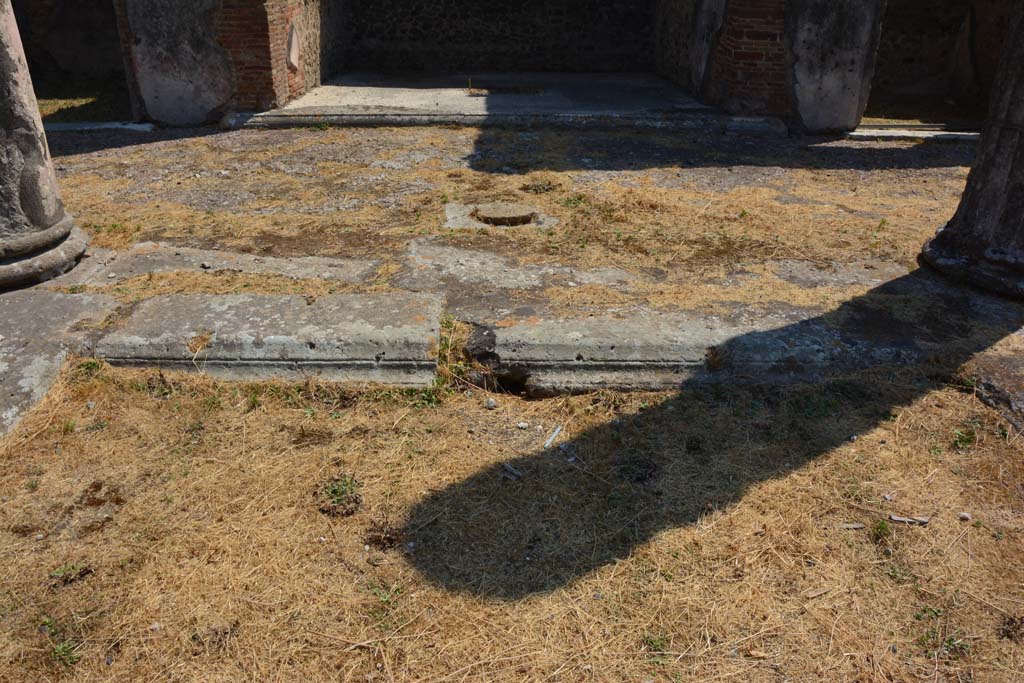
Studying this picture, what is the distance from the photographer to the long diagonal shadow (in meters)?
2.51

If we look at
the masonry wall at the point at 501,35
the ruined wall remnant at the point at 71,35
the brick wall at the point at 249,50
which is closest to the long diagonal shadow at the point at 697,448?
the brick wall at the point at 249,50

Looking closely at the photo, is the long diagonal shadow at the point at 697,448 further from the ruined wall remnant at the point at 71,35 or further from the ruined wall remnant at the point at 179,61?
the ruined wall remnant at the point at 71,35

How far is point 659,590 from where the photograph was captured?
2.35 m

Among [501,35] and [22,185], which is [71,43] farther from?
[22,185]

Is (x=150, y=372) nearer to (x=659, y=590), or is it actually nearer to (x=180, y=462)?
(x=180, y=462)

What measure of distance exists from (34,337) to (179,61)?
568 centimetres

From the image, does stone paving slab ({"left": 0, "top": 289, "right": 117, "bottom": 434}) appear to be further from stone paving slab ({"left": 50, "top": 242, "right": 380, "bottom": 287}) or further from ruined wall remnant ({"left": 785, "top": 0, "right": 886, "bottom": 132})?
ruined wall remnant ({"left": 785, "top": 0, "right": 886, "bottom": 132})

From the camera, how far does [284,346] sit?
3463mm

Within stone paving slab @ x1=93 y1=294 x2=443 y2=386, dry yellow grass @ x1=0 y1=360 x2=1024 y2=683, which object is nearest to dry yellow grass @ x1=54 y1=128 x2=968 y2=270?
stone paving slab @ x1=93 y1=294 x2=443 y2=386

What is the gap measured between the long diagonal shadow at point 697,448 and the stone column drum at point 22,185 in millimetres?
2921

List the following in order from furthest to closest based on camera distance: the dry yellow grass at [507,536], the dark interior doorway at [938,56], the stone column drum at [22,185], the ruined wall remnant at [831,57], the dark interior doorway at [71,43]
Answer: the dark interior doorway at [71,43], the dark interior doorway at [938,56], the ruined wall remnant at [831,57], the stone column drum at [22,185], the dry yellow grass at [507,536]

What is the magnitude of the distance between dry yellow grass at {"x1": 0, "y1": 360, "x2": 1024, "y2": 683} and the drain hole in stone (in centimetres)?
233

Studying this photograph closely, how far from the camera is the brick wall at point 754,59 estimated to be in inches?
320

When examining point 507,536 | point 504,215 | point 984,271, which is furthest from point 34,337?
point 984,271
